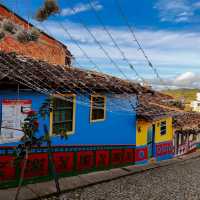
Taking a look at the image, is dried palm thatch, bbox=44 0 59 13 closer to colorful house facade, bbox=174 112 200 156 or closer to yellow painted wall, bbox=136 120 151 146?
yellow painted wall, bbox=136 120 151 146

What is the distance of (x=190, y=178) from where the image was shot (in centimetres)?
1362

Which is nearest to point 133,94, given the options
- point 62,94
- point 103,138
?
point 103,138

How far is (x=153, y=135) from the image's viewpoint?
56.6 feet

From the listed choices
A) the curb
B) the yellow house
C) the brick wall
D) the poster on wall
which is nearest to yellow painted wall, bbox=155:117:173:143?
the yellow house

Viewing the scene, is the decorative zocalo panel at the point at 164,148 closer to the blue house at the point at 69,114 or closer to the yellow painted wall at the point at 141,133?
the yellow painted wall at the point at 141,133

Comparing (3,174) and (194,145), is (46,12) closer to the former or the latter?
(3,174)

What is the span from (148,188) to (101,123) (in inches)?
118

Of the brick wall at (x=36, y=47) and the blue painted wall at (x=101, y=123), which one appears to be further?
the brick wall at (x=36, y=47)

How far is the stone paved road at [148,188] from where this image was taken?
32.0 feet

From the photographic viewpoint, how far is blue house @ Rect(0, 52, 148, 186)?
30.0 feet

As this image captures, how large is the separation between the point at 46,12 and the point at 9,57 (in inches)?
135

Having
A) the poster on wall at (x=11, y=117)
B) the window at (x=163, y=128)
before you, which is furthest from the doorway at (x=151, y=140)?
the poster on wall at (x=11, y=117)

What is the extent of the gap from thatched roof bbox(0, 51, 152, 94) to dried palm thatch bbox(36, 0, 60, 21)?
1.72 metres

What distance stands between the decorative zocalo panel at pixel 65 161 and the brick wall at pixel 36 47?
4.81 m
